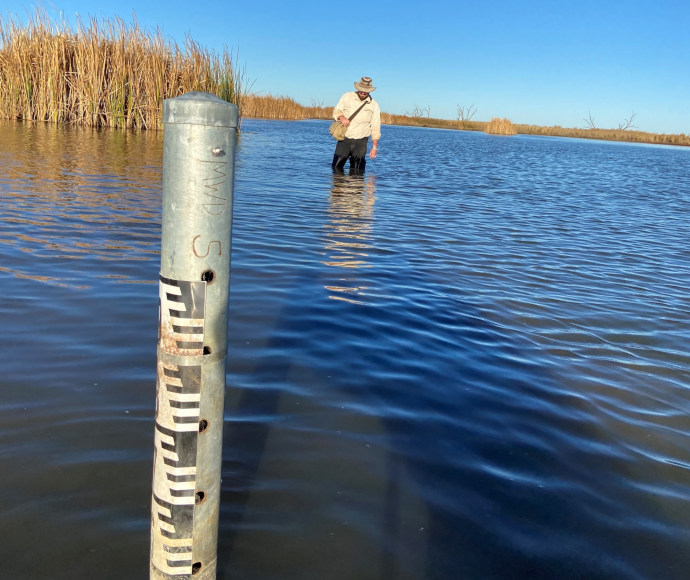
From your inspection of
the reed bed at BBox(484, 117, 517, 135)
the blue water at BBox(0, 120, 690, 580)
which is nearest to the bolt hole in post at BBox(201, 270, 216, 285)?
the blue water at BBox(0, 120, 690, 580)

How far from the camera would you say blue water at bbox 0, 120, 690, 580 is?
89.3 inches

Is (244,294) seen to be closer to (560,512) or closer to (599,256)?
(560,512)

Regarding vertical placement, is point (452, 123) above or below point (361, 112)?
above

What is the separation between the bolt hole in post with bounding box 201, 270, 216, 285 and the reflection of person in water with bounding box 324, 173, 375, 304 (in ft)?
11.7

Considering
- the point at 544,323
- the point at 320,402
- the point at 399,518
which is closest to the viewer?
Answer: the point at 399,518

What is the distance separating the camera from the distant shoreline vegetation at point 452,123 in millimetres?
46844

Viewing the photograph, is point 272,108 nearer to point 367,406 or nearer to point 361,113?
point 361,113

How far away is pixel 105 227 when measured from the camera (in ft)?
22.9

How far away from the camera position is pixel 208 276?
160cm

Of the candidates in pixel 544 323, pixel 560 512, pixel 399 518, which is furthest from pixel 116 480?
pixel 544 323

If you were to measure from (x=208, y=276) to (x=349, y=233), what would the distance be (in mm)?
6591

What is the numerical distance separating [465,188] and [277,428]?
12.5 m

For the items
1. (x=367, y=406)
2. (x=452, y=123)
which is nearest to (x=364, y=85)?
(x=367, y=406)

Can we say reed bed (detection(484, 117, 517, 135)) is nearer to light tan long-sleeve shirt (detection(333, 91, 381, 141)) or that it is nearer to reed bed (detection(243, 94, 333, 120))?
reed bed (detection(243, 94, 333, 120))
